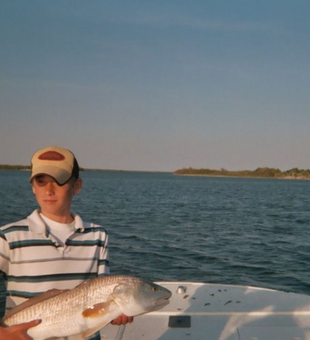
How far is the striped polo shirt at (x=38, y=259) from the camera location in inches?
107

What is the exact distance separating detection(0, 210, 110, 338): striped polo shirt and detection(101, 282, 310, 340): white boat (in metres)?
2.30

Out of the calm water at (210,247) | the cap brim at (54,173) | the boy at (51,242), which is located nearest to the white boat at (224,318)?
the boy at (51,242)

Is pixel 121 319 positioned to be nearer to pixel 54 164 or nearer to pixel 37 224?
pixel 37 224

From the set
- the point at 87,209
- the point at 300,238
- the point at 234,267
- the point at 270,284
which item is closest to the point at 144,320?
the point at 270,284

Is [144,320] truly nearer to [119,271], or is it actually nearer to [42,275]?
[42,275]

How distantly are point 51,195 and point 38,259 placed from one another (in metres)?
0.39

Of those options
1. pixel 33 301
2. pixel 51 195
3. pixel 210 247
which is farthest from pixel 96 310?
pixel 210 247

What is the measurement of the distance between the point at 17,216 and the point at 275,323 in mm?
21450

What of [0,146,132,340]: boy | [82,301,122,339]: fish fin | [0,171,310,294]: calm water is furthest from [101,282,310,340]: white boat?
[0,171,310,294]: calm water

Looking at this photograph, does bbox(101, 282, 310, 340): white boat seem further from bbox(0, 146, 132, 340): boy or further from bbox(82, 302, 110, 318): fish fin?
bbox(82, 302, 110, 318): fish fin

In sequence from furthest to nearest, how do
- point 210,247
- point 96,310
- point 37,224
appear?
point 210,247, point 37,224, point 96,310

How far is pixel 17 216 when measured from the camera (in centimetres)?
2470

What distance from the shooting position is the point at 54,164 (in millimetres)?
2826

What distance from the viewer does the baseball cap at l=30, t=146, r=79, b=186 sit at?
2816 mm
